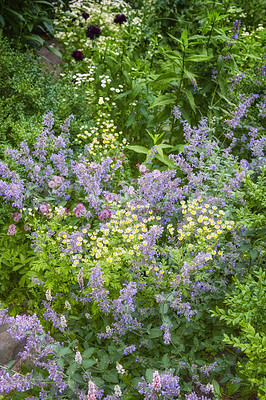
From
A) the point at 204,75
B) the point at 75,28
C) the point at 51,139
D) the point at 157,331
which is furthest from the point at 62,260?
the point at 75,28

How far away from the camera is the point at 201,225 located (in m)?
2.92

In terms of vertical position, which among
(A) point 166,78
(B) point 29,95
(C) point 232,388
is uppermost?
(A) point 166,78

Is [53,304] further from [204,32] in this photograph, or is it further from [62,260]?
[204,32]

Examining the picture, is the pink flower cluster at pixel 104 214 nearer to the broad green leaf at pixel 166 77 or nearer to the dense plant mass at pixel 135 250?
the dense plant mass at pixel 135 250

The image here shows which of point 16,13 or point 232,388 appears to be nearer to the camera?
point 232,388

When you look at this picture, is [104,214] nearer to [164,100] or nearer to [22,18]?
[164,100]

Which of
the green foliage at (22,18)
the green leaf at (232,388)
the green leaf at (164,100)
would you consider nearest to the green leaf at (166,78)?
the green leaf at (164,100)

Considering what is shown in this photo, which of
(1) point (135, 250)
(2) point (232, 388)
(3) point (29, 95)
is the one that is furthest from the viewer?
(3) point (29, 95)

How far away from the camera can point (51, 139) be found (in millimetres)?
3553

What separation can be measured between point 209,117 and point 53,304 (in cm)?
223

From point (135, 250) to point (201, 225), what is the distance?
561mm

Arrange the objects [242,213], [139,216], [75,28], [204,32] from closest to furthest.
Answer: [242,213] < [139,216] < [204,32] < [75,28]

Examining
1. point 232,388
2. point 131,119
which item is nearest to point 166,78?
point 131,119

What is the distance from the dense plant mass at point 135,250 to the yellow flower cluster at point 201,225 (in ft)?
0.05
